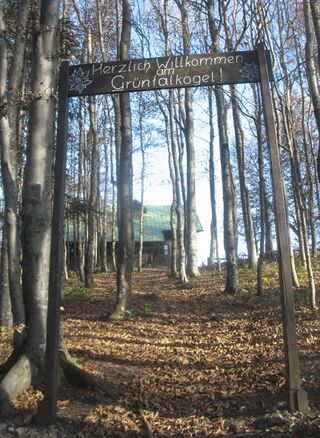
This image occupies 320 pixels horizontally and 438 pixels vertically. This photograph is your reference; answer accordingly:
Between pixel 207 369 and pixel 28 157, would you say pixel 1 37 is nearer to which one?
pixel 28 157

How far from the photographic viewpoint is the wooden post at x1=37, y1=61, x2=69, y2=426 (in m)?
4.45

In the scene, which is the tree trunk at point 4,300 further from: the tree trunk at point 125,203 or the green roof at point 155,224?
the green roof at point 155,224

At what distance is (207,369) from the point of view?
670 centimetres

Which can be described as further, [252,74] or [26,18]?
[26,18]

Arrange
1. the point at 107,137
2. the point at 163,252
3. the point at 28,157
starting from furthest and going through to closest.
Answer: the point at 163,252, the point at 107,137, the point at 28,157

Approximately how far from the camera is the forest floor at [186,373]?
14.7 ft

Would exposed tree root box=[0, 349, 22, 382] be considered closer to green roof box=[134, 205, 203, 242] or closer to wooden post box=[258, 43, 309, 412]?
wooden post box=[258, 43, 309, 412]

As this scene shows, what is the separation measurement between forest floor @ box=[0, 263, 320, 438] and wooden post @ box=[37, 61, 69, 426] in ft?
0.74

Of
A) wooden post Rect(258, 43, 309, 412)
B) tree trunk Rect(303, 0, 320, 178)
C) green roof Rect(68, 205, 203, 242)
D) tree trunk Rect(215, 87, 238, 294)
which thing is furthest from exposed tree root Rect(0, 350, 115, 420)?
green roof Rect(68, 205, 203, 242)

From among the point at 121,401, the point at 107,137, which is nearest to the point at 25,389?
the point at 121,401

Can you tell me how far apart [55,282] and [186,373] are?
282 centimetres

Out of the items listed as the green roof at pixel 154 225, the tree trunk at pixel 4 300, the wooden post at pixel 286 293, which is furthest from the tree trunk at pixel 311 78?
the green roof at pixel 154 225

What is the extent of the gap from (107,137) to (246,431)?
26.0m

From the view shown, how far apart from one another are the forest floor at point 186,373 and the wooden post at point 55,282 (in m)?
0.23
